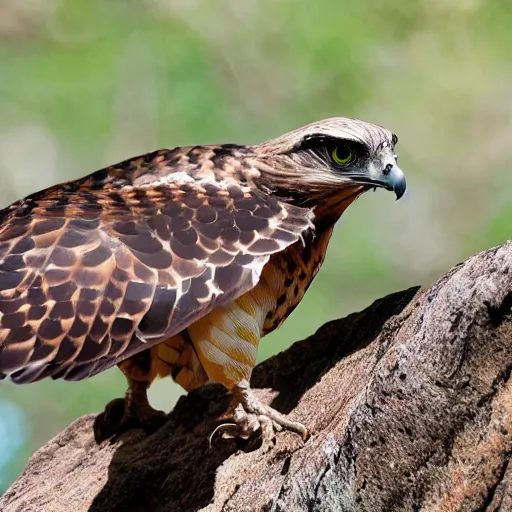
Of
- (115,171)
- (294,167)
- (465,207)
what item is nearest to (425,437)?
(294,167)

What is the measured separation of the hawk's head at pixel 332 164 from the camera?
296 cm

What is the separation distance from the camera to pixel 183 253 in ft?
8.55

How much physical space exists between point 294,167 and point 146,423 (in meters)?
1.34

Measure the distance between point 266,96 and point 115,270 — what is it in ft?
10.0

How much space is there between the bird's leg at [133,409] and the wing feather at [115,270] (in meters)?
0.93

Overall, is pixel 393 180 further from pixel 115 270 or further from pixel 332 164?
pixel 115 270

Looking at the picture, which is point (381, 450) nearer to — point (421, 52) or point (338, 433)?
point (338, 433)

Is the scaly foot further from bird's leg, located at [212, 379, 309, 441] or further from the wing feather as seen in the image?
the wing feather

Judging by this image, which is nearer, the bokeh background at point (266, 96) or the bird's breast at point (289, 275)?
the bird's breast at point (289, 275)

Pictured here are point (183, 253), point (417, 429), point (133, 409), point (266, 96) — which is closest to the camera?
point (417, 429)

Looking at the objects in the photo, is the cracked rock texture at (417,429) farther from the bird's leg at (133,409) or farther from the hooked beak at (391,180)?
the bird's leg at (133,409)

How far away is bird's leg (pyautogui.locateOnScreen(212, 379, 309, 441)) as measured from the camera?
2.75 meters

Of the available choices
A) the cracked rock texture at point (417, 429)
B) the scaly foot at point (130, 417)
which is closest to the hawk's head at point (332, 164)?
the cracked rock texture at point (417, 429)

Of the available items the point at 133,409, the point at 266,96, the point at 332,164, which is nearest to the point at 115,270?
the point at 332,164
